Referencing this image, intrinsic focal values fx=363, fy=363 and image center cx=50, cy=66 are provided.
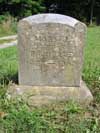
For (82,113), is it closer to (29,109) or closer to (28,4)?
(29,109)

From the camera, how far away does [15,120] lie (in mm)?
4398

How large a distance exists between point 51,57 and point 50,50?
0.11m

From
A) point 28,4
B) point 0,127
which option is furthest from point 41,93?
point 28,4

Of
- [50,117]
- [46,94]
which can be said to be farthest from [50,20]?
[50,117]

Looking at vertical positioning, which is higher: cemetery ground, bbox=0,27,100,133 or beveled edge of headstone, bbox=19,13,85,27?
beveled edge of headstone, bbox=19,13,85,27

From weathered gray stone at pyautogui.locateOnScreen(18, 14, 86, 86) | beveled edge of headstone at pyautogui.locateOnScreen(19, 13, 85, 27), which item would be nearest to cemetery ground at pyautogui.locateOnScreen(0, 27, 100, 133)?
weathered gray stone at pyautogui.locateOnScreen(18, 14, 86, 86)

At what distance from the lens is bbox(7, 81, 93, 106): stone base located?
5.13m

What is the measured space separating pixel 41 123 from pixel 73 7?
27403 mm

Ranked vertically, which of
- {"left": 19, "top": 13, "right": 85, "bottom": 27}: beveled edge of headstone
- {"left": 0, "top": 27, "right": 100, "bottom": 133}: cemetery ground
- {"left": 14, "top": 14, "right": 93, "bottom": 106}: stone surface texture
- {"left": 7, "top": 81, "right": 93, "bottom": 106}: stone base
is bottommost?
{"left": 0, "top": 27, "right": 100, "bottom": 133}: cemetery ground

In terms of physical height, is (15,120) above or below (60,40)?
below

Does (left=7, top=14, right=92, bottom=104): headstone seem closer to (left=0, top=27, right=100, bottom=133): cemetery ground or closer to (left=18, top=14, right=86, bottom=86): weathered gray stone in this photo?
(left=18, top=14, right=86, bottom=86): weathered gray stone

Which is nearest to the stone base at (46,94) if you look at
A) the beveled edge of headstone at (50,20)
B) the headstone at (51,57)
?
the headstone at (51,57)

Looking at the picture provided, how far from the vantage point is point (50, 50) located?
529 cm

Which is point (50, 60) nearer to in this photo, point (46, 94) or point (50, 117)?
point (46, 94)
